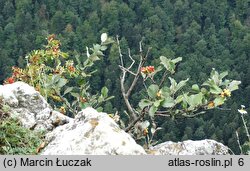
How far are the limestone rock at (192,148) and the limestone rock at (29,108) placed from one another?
3.85 ft

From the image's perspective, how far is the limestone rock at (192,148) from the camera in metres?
8.02

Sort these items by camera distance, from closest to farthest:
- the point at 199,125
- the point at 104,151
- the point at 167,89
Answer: the point at 104,151
the point at 167,89
the point at 199,125

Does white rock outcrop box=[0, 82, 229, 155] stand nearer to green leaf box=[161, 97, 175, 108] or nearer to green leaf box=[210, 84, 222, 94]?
green leaf box=[161, 97, 175, 108]

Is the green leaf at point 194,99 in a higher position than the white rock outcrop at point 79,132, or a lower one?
higher

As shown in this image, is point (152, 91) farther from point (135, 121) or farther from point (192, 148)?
point (192, 148)

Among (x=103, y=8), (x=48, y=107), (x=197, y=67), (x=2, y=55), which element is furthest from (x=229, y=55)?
(x=48, y=107)

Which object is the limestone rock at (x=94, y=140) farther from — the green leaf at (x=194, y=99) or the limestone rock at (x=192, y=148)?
the green leaf at (x=194, y=99)

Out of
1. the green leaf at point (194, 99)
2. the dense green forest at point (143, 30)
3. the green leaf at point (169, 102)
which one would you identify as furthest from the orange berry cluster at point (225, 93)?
the dense green forest at point (143, 30)

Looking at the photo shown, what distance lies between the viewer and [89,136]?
688 centimetres

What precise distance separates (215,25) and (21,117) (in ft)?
497

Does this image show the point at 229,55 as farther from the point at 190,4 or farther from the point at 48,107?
the point at 48,107

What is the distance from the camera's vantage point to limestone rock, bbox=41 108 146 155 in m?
6.70

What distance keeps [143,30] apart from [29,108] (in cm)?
14454

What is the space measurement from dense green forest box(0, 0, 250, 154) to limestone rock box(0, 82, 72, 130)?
11675cm
